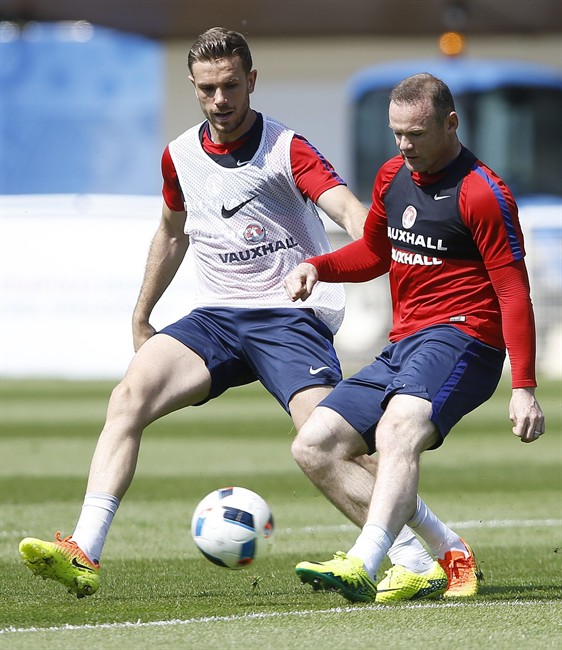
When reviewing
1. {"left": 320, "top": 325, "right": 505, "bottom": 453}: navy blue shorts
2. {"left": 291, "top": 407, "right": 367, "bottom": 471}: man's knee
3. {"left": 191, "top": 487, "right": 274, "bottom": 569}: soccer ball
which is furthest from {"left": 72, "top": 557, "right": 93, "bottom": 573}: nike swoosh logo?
{"left": 320, "top": 325, "right": 505, "bottom": 453}: navy blue shorts

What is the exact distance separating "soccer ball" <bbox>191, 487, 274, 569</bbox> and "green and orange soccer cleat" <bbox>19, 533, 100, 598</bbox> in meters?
0.47

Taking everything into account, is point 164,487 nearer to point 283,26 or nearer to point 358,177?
point 358,177

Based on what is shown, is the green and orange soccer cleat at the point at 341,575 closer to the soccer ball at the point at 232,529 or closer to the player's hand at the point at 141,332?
the soccer ball at the point at 232,529

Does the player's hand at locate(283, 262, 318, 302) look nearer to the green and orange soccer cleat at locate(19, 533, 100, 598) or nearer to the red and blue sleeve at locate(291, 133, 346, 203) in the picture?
the red and blue sleeve at locate(291, 133, 346, 203)

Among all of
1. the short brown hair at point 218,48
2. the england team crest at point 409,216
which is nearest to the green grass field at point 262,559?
the england team crest at point 409,216

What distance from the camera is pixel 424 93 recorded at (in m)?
5.83

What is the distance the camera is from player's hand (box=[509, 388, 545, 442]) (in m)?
5.63

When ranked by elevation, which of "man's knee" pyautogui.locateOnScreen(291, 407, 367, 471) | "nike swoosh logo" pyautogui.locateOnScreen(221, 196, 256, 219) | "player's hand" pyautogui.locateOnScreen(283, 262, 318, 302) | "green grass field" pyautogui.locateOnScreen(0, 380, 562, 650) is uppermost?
"nike swoosh logo" pyautogui.locateOnScreen(221, 196, 256, 219)

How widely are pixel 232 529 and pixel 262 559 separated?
4.80ft

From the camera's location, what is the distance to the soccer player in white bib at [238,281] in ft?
21.1

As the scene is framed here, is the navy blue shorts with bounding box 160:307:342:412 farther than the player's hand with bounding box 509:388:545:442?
Yes

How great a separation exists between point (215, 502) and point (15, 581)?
44.1 inches

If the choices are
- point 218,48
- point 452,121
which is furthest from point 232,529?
point 218,48

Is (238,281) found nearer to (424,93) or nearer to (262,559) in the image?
(424,93)
